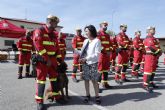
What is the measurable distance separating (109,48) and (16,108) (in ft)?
13.2

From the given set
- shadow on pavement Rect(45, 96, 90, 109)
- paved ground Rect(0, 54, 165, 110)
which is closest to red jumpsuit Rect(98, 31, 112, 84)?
paved ground Rect(0, 54, 165, 110)

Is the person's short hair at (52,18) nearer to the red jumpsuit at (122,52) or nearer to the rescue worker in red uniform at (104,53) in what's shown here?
the rescue worker in red uniform at (104,53)

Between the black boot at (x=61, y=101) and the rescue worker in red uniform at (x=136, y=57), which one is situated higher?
the rescue worker in red uniform at (x=136, y=57)

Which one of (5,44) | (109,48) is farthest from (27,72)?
(5,44)

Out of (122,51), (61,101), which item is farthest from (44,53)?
(122,51)

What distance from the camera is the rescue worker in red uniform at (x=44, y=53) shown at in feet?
21.0

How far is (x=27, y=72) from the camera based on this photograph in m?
12.3

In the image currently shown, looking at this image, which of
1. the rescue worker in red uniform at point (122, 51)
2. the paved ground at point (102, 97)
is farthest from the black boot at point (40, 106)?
the rescue worker in red uniform at point (122, 51)

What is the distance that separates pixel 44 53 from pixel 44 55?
0.05 metres

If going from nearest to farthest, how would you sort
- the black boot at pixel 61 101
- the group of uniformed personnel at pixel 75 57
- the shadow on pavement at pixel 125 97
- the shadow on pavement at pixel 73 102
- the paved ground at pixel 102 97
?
the group of uniformed personnel at pixel 75 57, the paved ground at pixel 102 97, the shadow on pavement at pixel 73 102, the black boot at pixel 61 101, the shadow on pavement at pixel 125 97

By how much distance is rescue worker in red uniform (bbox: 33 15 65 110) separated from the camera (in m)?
6.41

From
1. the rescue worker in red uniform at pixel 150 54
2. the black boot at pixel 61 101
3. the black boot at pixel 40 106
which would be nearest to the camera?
the black boot at pixel 40 106

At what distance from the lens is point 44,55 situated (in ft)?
21.0

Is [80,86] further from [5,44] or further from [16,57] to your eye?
[5,44]
